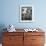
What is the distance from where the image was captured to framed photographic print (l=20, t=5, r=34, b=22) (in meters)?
4.07

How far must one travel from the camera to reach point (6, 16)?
13.5ft

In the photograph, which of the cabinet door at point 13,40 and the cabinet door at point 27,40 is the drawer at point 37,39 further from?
the cabinet door at point 13,40

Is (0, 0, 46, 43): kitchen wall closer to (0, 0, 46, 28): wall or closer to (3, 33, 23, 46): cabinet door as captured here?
(0, 0, 46, 28): wall

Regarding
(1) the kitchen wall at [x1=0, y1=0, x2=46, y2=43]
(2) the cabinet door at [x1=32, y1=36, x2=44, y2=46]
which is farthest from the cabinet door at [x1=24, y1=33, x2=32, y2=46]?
(1) the kitchen wall at [x1=0, y1=0, x2=46, y2=43]

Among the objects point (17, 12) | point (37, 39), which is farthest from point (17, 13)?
point (37, 39)

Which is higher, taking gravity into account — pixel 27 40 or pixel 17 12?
pixel 17 12

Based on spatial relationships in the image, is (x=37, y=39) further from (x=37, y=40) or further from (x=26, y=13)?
(x=26, y=13)

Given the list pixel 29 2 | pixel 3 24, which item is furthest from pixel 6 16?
pixel 29 2

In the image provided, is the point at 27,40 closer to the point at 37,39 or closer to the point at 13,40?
the point at 37,39

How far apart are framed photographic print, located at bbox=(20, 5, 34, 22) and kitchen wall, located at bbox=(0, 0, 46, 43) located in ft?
0.33

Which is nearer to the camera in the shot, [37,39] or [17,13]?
[37,39]

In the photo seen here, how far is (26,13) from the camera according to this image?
13.4ft

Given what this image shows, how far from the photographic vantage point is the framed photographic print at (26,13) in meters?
4.07

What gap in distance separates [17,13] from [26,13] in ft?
0.96
